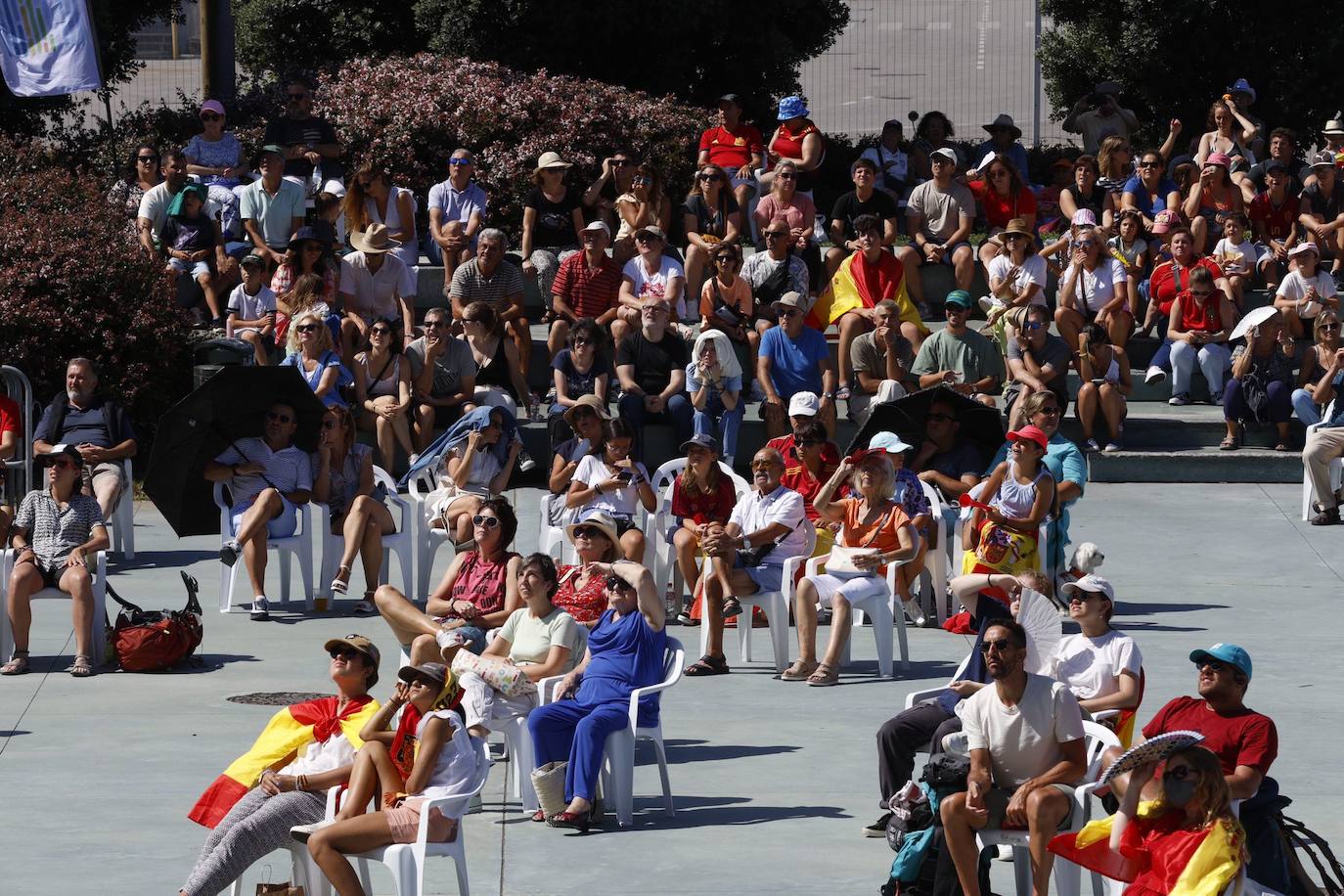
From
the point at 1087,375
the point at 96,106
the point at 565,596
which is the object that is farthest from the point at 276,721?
the point at 96,106

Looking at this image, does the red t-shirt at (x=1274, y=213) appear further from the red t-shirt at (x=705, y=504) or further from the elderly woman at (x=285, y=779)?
the elderly woman at (x=285, y=779)

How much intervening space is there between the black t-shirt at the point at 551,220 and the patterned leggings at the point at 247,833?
11.5 metres

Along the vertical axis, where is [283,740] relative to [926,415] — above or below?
below

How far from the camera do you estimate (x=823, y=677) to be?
36.0 feet

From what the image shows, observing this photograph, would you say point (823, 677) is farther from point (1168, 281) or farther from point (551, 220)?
point (551, 220)

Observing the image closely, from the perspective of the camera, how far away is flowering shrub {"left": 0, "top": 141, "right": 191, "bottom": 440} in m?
16.2

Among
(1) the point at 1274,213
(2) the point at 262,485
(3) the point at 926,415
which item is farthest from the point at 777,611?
(1) the point at 1274,213

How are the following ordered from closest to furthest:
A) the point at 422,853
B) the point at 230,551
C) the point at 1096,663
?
the point at 422,853, the point at 1096,663, the point at 230,551

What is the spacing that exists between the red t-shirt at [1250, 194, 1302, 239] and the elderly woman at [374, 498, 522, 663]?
10996 mm

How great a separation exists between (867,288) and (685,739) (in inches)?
295

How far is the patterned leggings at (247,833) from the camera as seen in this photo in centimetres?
722

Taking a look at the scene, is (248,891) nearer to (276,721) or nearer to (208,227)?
(276,721)

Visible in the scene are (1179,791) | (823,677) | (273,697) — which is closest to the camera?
(1179,791)

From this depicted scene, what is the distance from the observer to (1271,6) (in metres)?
24.3
